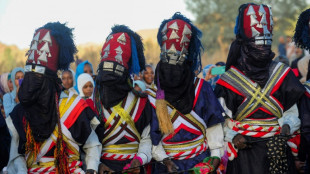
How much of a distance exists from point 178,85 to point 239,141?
1.00 metres

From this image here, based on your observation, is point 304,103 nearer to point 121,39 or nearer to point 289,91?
point 289,91

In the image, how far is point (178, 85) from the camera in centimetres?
544

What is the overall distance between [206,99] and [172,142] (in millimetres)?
677

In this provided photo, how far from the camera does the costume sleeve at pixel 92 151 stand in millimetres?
5148

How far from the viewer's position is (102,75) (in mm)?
5535

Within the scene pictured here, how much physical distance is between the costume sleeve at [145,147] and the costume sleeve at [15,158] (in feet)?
4.39

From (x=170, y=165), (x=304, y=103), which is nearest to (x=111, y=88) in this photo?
(x=170, y=165)

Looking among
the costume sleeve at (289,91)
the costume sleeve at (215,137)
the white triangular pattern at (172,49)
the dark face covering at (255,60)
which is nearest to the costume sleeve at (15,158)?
the white triangular pattern at (172,49)

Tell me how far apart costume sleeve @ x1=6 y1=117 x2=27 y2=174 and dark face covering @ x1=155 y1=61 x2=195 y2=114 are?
6.02 ft

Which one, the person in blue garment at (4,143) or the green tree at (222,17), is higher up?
the green tree at (222,17)

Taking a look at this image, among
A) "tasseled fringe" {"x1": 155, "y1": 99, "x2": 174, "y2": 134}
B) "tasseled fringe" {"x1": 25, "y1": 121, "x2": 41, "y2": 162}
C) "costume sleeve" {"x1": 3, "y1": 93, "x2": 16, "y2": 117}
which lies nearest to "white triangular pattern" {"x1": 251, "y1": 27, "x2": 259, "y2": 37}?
"tasseled fringe" {"x1": 155, "y1": 99, "x2": 174, "y2": 134}

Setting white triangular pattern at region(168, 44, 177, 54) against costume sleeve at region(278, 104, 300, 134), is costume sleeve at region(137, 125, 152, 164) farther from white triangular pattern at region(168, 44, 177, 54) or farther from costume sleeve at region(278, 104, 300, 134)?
costume sleeve at region(278, 104, 300, 134)

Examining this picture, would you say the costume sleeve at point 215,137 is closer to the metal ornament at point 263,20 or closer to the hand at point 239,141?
the hand at point 239,141

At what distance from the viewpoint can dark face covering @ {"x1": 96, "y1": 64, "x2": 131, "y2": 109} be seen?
551 centimetres
